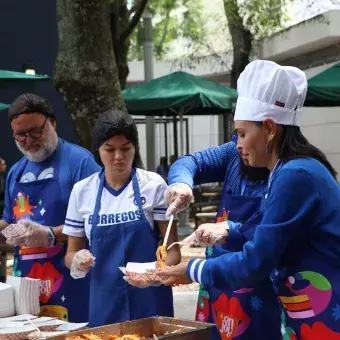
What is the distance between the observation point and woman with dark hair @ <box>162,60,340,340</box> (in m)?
2.21

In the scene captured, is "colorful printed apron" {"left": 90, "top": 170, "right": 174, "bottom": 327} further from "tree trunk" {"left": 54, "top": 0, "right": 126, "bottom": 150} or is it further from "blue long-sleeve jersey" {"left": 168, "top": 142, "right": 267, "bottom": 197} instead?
"tree trunk" {"left": 54, "top": 0, "right": 126, "bottom": 150}

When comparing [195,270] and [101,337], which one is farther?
[101,337]

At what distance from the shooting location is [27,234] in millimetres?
3445

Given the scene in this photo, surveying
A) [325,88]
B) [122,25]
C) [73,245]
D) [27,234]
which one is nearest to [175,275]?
[73,245]

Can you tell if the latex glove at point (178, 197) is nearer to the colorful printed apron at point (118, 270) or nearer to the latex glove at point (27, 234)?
the colorful printed apron at point (118, 270)

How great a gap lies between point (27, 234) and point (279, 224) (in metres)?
1.61

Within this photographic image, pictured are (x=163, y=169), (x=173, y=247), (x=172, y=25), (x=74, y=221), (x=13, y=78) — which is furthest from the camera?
(x=172, y=25)

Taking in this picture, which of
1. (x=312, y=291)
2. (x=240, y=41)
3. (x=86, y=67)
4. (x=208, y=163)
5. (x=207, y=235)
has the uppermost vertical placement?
(x=240, y=41)

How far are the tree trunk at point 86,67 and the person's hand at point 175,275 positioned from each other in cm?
479

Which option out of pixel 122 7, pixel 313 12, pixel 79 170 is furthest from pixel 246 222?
pixel 313 12

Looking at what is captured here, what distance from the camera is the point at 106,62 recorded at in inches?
290

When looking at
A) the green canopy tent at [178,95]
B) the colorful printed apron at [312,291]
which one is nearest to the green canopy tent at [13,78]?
the green canopy tent at [178,95]

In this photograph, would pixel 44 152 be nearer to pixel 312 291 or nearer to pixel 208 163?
pixel 208 163

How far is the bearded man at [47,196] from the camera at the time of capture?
143 inches
